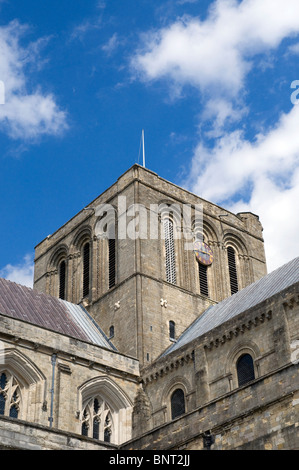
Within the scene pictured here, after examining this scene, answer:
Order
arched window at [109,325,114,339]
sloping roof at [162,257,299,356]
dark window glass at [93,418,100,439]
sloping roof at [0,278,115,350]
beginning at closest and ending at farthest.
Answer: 1. dark window glass at [93,418,100,439]
2. sloping roof at [162,257,299,356]
3. sloping roof at [0,278,115,350]
4. arched window at [109,325,114,339]

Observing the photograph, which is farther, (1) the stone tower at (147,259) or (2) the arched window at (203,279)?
(2) the arched window at (203,279)

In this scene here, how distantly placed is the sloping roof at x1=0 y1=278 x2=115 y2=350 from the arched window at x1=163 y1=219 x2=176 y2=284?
16.0ft

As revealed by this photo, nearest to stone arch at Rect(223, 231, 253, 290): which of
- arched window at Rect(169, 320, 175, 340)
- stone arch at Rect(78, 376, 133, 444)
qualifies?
arched window at Rect(169, 320, 175, 340)

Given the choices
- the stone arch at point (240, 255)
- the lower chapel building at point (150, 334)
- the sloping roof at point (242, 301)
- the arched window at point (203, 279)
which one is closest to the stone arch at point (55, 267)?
the lower chapel building at point (150, 334)

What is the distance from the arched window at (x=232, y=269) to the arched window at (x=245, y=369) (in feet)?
41.2

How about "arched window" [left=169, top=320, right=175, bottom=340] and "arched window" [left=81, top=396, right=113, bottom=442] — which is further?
"arched window" [left=169, top=320, right=175, bottom=340]

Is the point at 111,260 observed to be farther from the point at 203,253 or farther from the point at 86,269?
the point at 203,253

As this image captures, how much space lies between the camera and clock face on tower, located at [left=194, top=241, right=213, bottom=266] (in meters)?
45.2

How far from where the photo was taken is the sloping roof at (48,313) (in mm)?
37906

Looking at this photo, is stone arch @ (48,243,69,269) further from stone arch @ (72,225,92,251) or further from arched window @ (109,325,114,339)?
arched window @ (109,325,114,339)

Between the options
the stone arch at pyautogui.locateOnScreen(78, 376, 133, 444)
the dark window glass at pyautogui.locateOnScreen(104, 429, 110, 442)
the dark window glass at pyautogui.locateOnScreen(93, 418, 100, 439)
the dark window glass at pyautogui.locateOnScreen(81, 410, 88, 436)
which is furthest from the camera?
the stone arch at pyautogui.locateOnScreen(78, 376, 133, 444)

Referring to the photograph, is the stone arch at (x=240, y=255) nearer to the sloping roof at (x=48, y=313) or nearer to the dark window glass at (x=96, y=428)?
the sloping roof at (x=48, y=313)
